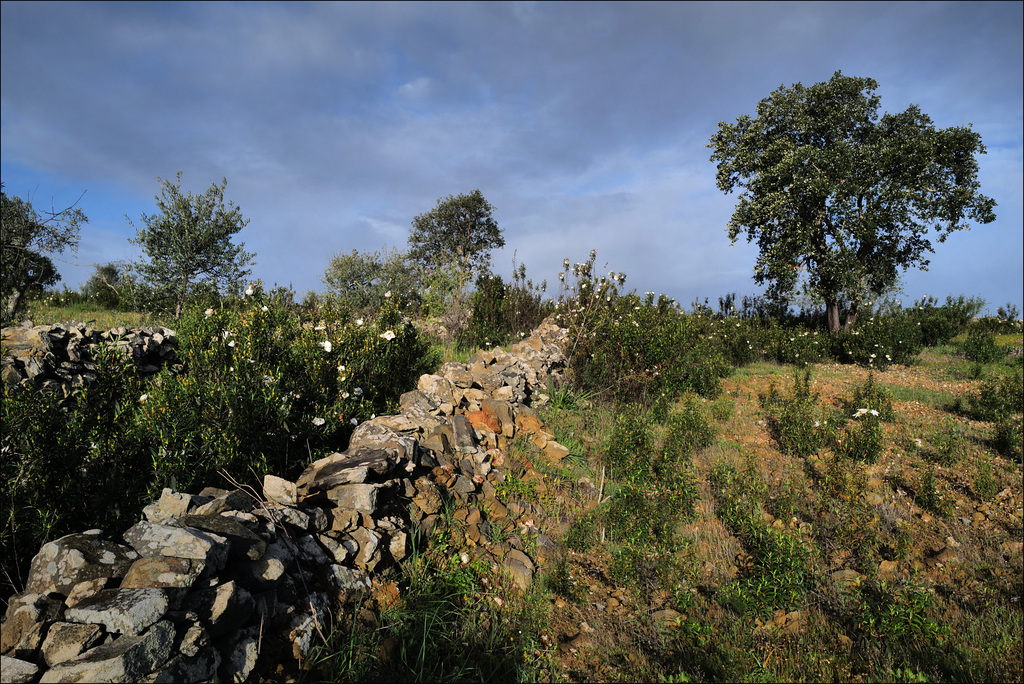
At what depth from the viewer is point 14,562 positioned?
105 inches

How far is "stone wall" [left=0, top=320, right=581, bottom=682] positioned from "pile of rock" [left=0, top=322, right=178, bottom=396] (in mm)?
2819

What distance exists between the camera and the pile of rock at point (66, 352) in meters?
5.22

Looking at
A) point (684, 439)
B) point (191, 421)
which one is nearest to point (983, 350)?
point (684, 439)

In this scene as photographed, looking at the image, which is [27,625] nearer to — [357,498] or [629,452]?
[357,498]

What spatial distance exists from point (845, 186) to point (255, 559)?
18.1 metres

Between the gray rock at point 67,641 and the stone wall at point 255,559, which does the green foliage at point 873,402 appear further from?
the gray rock at point 67,641

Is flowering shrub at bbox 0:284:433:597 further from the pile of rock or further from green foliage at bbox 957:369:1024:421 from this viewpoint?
green foliage at bbox 957:369:1024:421

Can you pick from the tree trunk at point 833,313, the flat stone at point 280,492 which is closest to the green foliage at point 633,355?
the flat stone at point 280,492

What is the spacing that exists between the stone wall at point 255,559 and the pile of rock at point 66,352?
282cm

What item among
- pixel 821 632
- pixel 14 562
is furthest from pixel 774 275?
pixel 14 562

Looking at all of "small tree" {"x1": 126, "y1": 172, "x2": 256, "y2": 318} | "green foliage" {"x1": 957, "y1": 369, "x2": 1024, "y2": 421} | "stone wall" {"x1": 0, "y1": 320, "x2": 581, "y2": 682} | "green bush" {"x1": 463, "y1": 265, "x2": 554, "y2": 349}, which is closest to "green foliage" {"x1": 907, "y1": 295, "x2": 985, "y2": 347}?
"green foliage" {"x1": 957, "y1": 369, "x2": 1024, "y2": 421}

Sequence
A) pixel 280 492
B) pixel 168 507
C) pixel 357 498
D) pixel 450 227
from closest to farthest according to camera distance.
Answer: pixel 168 507
pixel 280 492
pixel 357 498
pixel 450 227

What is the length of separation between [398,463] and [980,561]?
194 inches

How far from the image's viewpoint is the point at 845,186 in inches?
595
